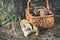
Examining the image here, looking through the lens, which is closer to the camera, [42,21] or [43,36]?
[43,36]

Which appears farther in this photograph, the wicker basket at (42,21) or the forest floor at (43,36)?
the wicker basket at (42,21)

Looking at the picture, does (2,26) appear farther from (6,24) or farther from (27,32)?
(27,32)

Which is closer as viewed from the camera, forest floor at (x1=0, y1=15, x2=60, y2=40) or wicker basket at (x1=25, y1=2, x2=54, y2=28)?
forest floor at (x1=0, y1=15, x2=60, y2=40)

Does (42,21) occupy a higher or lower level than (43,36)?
higher

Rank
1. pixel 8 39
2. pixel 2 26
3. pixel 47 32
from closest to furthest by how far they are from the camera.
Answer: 1. pixel 8 39
2. pixel 47 32
3. pixel 2 26

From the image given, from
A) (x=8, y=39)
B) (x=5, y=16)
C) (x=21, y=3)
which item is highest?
(x=21, y=3)

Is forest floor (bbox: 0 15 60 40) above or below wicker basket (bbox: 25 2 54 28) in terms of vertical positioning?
below

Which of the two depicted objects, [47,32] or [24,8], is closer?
[47,32]

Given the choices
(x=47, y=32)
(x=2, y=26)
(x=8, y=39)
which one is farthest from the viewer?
(x=2, y=26)

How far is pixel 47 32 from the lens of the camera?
4.88 m

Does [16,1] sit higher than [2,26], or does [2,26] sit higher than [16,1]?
[16,1]

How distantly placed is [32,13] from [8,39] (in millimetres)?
1169

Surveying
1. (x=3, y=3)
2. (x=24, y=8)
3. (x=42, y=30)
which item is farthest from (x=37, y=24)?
(x=3, y=3)

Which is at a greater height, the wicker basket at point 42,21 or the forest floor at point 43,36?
the wicker basket at point 42,21
